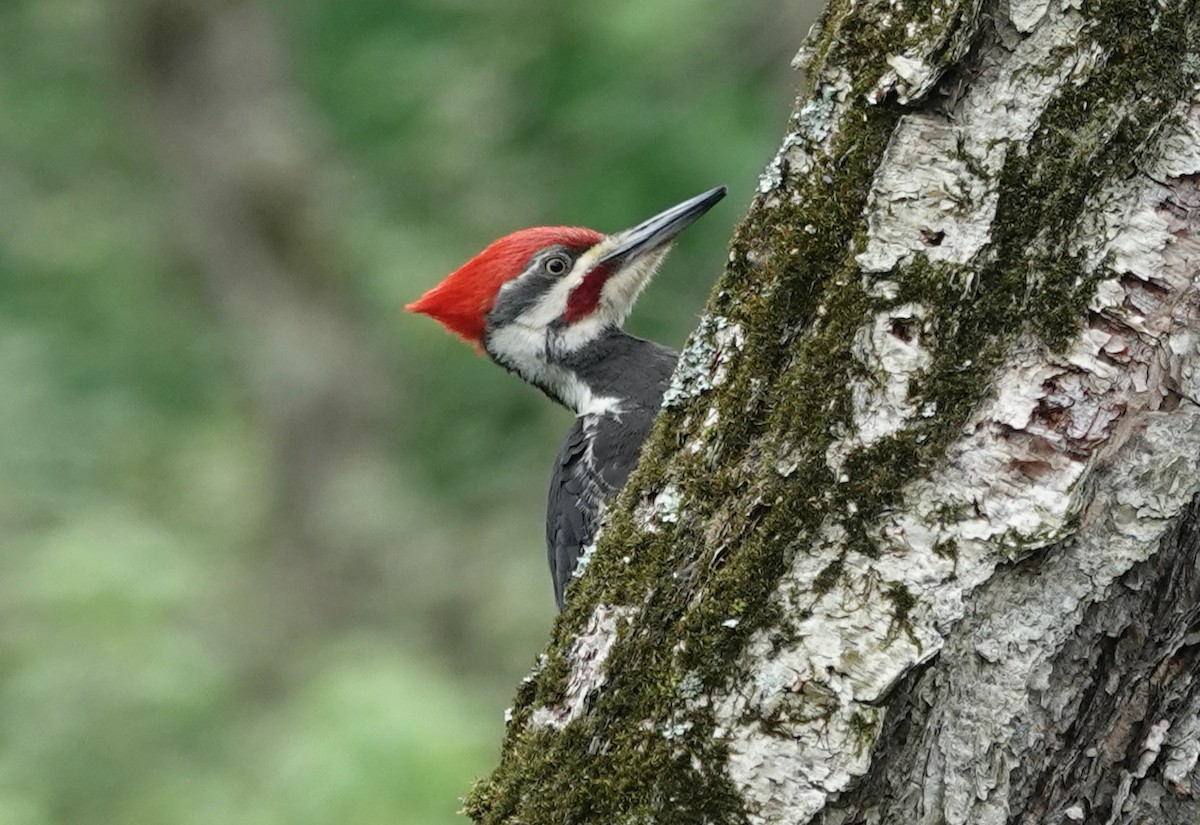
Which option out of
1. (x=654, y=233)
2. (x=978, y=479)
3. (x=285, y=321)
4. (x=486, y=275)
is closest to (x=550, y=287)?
(x=486, y=275)

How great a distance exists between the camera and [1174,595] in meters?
1.51

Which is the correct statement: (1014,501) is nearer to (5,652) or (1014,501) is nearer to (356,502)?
(5,652)

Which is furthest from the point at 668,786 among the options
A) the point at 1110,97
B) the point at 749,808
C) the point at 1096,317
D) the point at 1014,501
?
the point at 1110,97

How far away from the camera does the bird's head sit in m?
4.07

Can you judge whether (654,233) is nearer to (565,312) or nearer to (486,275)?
(565,312)

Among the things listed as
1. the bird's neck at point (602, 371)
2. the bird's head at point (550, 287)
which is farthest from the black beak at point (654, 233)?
the bird's neck at point (602, 371)

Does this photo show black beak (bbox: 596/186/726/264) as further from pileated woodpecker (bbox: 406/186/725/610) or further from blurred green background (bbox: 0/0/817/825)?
blurred green background (bbox: 0/0/817/825)

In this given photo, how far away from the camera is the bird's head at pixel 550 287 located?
4070 millimetres

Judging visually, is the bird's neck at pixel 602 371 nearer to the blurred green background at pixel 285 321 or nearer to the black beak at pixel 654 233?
the black beak at pixel 654 233

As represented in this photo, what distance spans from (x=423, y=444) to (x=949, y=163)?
22.0ft

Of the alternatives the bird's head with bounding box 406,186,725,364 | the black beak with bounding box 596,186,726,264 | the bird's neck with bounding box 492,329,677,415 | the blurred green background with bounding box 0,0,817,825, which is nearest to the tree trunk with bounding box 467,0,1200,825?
the bird's neck with bounding box 492,329,677,415

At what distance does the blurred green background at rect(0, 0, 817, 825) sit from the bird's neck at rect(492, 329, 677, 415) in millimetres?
2168

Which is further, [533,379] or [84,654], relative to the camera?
[84,654]

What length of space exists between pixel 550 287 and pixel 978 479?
8.73 ft
